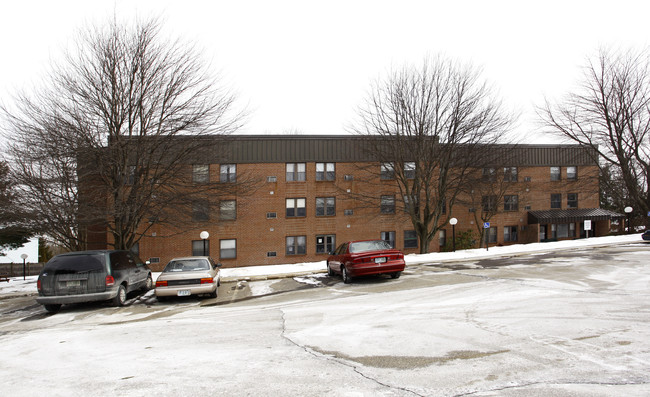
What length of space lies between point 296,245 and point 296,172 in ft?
17.6

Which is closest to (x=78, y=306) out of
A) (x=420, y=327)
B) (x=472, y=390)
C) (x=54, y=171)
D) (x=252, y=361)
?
(x=54, y=171)

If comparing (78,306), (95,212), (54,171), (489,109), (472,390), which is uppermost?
(489,109)

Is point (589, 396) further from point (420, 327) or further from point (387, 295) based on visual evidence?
point (387, 295)

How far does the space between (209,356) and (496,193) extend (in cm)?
3317

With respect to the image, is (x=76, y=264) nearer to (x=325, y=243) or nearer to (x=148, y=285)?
(x=148, y=285)

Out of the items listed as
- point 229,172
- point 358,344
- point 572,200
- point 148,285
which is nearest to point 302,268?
point 148,285

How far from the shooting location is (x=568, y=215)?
37438mm

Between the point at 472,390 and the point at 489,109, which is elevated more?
the point at 489,109

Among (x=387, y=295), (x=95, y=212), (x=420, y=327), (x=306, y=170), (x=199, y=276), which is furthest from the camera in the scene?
(x=306, y=170)

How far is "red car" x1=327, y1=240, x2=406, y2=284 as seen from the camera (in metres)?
14.4

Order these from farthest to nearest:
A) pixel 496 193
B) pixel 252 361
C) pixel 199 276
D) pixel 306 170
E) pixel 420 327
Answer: pixel 496 193, pixel 306 170, pixel 199 276, pixel 420 327, pixel 252 361

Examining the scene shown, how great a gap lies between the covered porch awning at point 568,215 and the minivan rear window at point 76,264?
34.5 m

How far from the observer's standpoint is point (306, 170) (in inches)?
1246

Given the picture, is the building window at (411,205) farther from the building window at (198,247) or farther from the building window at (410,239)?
the building window at (198,247)
